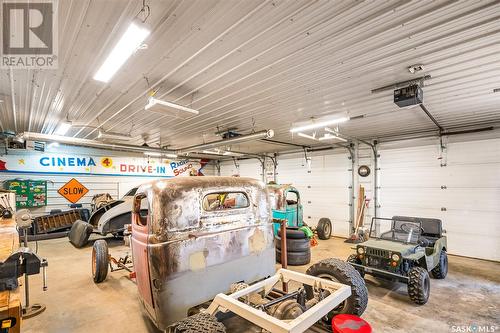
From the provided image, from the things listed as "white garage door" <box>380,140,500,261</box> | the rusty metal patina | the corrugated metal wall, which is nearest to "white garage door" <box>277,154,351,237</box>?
the corrugated metal wall

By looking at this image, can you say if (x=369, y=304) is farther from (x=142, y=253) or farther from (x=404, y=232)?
(x=142, y=253)

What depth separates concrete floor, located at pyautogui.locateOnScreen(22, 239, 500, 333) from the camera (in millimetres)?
3166

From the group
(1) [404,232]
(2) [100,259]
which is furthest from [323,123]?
(2) [100,259]

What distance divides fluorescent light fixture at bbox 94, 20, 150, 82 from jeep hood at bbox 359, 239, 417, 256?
461 cm

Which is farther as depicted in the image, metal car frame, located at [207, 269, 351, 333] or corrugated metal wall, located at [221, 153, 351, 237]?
corrugated metal wall, located at [221, 153, 351, 237]

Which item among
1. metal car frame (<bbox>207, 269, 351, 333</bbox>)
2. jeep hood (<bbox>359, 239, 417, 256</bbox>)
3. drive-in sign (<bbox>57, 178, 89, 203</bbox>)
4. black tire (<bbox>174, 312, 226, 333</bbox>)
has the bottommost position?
jeep hood (<bbox>359, 239, 417, 256</bbox>)

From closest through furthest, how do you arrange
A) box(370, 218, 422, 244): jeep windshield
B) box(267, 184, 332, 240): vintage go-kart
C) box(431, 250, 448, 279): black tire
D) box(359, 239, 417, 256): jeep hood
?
box(359, 239, 417, 256): jeep hood
box(370, 218, 422, 244): jeep windshield
box(431, 250, 448, 279): black tire
box(267, 184, 332, 240): vintage go-kart

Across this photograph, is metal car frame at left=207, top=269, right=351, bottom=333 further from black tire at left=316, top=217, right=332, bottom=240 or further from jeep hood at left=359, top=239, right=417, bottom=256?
black tire at left=316, top=217, right=332, bottom=240

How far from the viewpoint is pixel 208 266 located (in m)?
2.67

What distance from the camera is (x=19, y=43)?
2.92 meters

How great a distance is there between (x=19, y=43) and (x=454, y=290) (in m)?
7.59

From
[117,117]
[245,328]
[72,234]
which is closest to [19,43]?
[117,117]

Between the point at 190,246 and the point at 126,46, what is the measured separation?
225 cm

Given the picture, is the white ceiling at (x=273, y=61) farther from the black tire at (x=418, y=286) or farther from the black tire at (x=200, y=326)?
the black tire at (x=418, y=286)
